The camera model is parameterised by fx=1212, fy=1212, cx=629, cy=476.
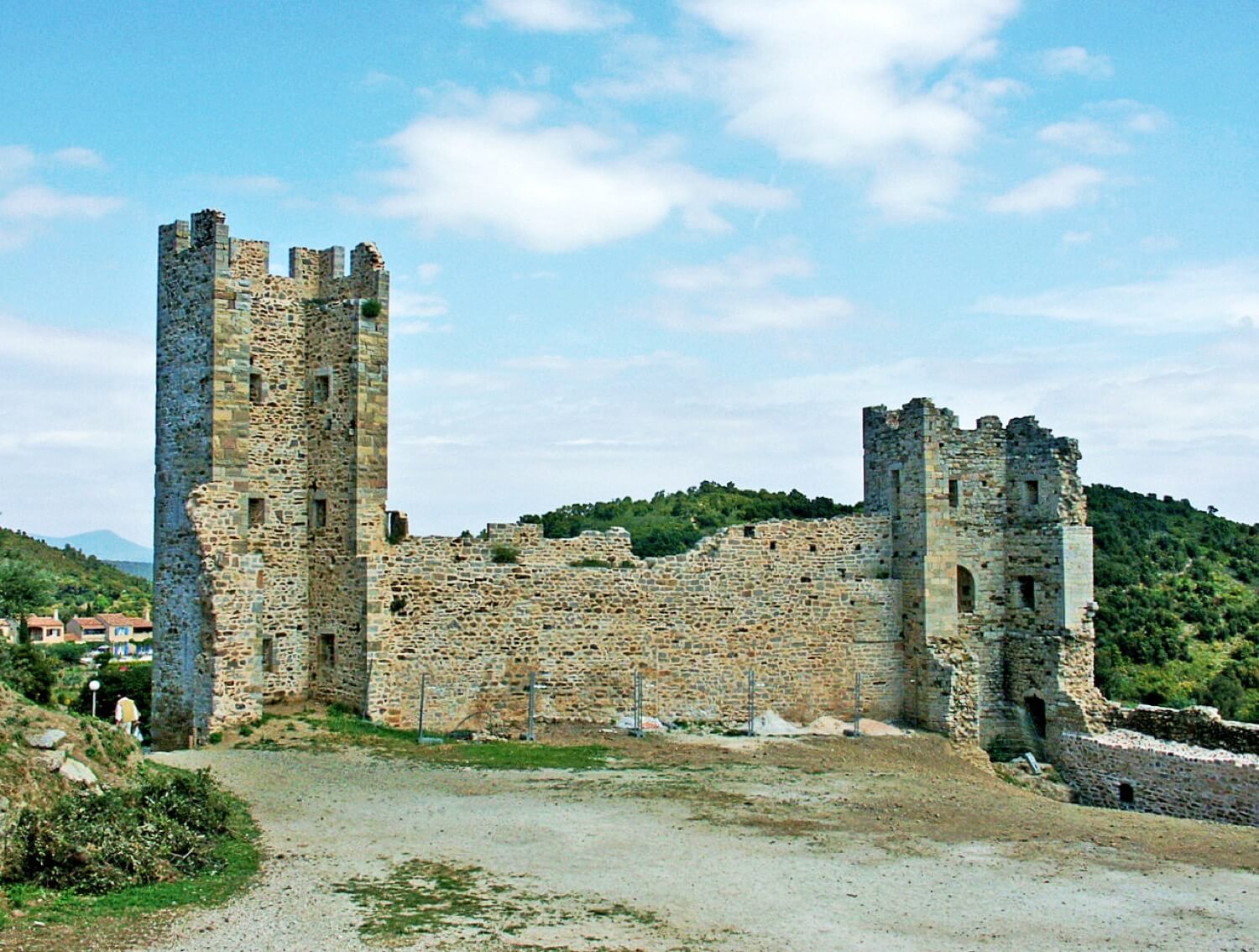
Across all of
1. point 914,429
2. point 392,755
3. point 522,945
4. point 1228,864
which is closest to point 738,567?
point 914,429

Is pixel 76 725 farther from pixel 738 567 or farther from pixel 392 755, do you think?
pixel 738 567

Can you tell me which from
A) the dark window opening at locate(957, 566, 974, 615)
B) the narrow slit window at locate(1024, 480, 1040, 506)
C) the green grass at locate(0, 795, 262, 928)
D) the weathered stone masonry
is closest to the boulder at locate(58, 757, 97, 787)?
the green grass at locate(0, 795, 262, 928)

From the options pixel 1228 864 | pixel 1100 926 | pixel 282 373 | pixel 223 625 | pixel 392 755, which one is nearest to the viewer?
pixel 1100 926

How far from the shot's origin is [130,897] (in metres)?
10.4

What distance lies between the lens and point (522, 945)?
954cm

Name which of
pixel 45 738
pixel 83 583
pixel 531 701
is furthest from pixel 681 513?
pixel 83 583

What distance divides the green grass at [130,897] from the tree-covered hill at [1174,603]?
2906 centimetres

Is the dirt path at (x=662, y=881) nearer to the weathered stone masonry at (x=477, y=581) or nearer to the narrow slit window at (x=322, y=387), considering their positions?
the weathered stone masonry at (x=477, y=581)

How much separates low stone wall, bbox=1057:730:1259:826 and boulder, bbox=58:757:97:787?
16.1 metres

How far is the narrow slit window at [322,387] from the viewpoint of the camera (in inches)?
841

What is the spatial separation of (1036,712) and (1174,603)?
906 inches

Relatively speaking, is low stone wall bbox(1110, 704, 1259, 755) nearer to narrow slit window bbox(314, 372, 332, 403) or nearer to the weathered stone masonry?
the weathered stone masonry

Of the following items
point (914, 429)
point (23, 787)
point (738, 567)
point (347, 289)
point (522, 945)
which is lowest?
point (522, 945)

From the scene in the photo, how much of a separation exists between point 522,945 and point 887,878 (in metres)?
4.12
